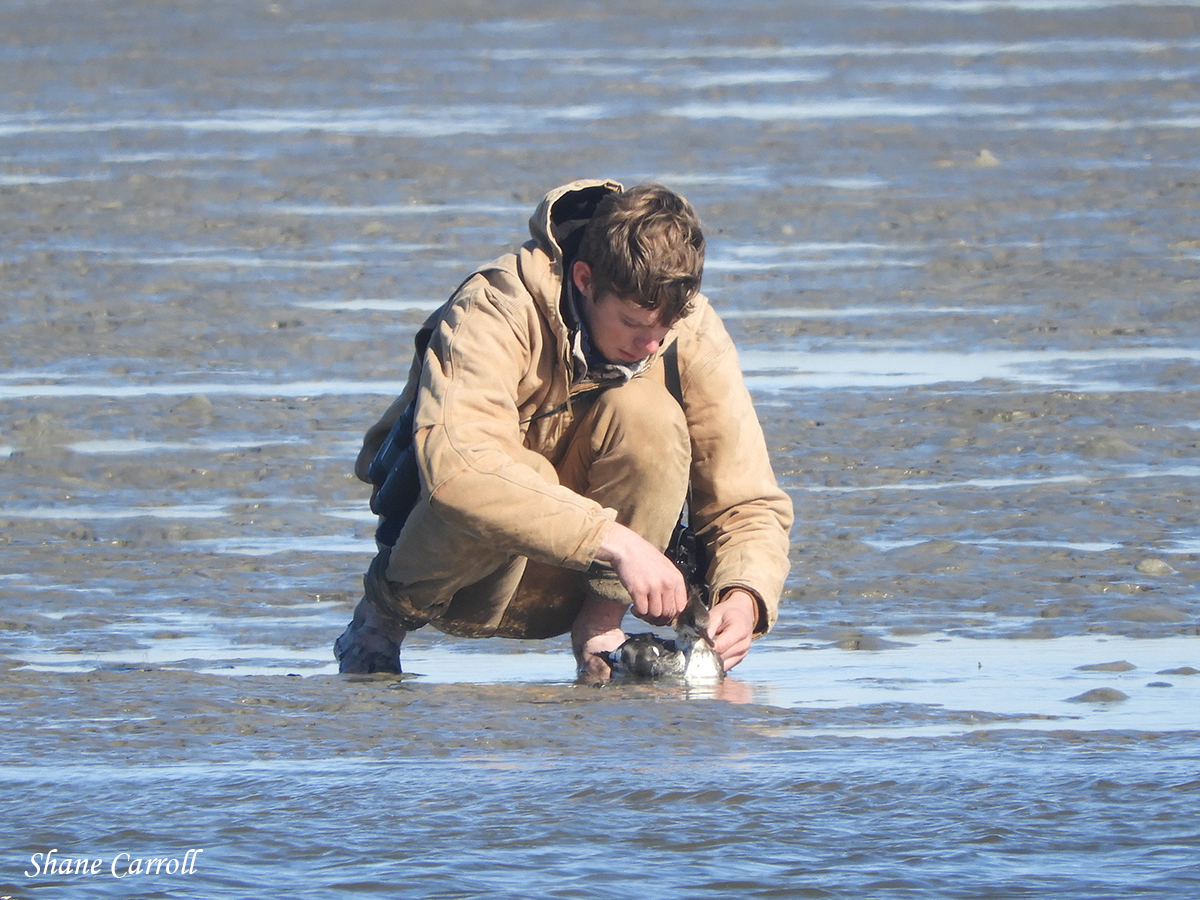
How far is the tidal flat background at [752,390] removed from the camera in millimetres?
3760

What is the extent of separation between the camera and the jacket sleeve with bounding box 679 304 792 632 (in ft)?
15.4

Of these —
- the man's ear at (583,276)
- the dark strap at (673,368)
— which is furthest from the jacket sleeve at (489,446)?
the dark strap at (673,368)

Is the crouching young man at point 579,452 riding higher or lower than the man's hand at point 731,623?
higher

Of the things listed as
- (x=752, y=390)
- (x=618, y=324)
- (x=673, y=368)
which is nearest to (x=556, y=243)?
(x=618, y=324)

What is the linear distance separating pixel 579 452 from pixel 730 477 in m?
0.33

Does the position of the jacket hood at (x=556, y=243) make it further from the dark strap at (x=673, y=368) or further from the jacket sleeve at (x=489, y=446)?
the dark strap at (x=673, y=368)

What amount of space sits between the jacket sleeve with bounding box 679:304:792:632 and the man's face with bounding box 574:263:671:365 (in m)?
0.19

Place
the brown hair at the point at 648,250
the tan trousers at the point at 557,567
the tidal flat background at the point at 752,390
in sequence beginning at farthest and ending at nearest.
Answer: the tan trousers at the point at 557,567, the brown hair at the point at 648,250, the tidal flat background at the point at 752,390

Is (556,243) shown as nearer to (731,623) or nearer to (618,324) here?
(618,324)

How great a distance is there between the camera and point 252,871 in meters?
3.55

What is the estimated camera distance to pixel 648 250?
431cm

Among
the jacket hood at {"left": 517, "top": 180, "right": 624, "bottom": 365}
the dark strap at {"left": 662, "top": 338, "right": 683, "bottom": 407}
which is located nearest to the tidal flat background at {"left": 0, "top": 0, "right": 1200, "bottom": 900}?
the dark strap at {"left": 662, "top": 338, "right": 683, "bottom": 407}

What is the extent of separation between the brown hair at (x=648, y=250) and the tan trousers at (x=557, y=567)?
11.4 inches

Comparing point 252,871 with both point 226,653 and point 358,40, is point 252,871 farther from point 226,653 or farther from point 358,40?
point 358,40
